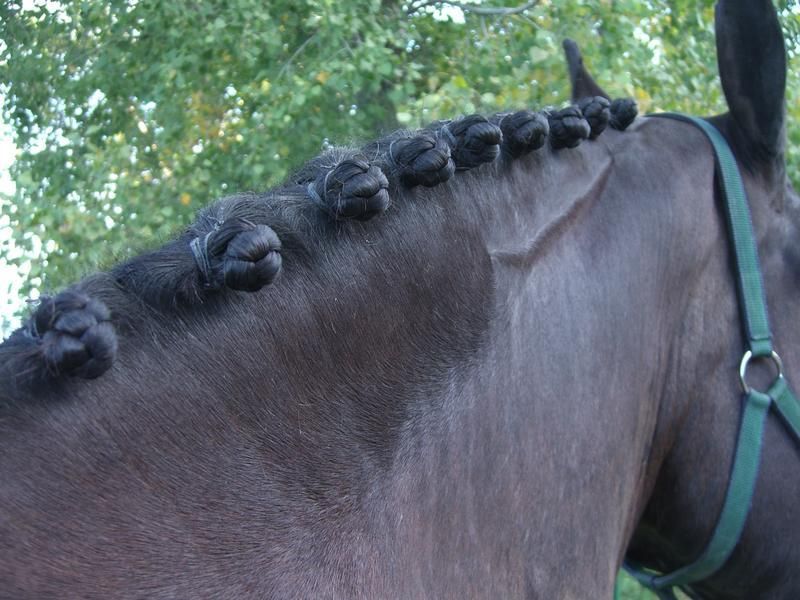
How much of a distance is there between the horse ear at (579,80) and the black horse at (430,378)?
577 mm

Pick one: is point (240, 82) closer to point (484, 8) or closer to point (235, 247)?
point (484, 8)

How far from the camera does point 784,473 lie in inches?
72.1

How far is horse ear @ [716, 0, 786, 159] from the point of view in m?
1.86

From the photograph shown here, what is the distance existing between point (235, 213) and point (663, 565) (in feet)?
4.42

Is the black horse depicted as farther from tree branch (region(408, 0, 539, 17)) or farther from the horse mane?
tree branch (region(408, 0, 539, 17))

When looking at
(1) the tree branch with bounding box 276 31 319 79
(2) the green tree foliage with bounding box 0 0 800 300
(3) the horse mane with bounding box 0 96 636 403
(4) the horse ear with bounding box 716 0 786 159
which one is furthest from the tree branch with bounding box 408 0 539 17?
(3) the horse mane with bounding box 0 96 636 403

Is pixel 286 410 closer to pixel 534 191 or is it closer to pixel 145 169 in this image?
pixel 534 191

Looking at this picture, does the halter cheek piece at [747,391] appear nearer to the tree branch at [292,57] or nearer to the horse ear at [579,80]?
the horse ear at [579,80]

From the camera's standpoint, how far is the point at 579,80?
2.59m

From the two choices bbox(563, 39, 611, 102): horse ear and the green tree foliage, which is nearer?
bbox(563, 39, 611, 102): horse ear

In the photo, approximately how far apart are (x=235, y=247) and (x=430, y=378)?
1.30 feet

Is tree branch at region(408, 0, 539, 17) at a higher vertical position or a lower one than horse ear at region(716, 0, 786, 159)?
lower

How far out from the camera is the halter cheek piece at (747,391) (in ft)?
5.89

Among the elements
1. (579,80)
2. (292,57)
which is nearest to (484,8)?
(292,57)
